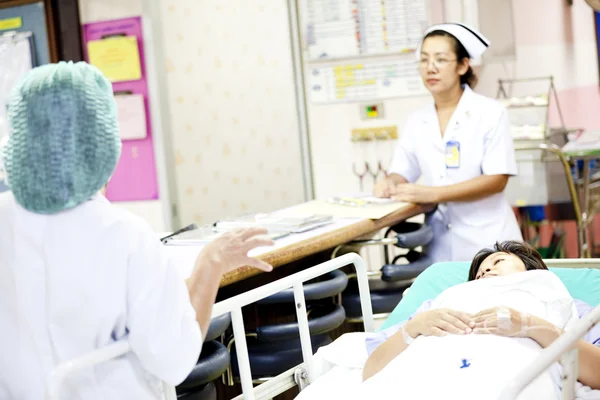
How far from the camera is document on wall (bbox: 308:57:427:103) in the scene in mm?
4742

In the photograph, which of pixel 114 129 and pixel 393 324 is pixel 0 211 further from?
pixel 393 324

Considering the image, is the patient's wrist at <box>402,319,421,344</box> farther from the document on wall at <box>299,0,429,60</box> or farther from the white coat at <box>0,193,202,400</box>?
the document on wall at <box>299,0,429,60</box>

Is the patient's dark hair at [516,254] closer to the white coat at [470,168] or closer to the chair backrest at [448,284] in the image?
the chair backrest at [448,284]

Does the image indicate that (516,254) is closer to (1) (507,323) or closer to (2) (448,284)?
(2) (448,284)

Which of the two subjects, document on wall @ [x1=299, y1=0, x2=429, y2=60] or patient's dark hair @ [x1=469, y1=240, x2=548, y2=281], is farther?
document on wall @ [x1=299, y1=0, x2=429, y2=60]

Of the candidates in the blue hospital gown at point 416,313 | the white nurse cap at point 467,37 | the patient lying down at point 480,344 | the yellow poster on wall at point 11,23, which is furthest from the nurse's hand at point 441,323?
the yellow poster on wall at point 11,23

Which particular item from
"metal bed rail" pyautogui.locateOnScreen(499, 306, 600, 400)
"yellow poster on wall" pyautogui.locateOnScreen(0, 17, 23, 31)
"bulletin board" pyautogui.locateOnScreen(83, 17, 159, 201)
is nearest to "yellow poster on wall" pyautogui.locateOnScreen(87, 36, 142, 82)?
"bulletin board" pyautogui.locateOnScreen(83, 17, 159, 201)

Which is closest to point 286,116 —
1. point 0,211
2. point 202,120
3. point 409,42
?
point 202,120

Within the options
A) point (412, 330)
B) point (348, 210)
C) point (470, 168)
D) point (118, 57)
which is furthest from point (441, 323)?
point (118, 57)

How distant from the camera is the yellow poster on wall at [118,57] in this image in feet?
16.7

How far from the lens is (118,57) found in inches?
201

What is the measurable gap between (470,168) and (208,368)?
70.3 inches

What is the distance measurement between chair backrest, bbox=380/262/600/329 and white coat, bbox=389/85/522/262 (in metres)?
0.88

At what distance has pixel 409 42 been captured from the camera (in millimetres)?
4703
